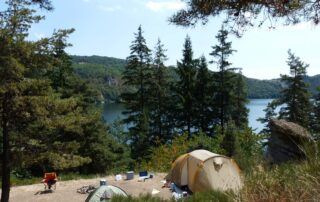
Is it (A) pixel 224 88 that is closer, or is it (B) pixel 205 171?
(B) pixel 205 171

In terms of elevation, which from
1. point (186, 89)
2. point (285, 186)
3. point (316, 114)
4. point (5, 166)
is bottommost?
point (5, 166)

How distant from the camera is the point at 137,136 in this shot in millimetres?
32688

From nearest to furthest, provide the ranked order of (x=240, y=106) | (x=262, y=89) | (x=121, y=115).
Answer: (x=240, y=106)
(x=121, y=115)
(x=262, y=89)

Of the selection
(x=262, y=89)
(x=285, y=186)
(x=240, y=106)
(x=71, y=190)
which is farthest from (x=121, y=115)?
(x=285, y=186)

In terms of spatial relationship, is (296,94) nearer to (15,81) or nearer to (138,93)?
(138,93)

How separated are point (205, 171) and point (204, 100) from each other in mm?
21392

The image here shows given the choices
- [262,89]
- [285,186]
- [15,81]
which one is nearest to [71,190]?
[15,81]

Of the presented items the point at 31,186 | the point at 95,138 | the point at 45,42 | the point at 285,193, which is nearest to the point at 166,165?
the point at 95,138

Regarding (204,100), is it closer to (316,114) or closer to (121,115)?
(316,114)

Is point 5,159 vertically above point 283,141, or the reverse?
point 283,141

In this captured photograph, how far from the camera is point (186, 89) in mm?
35656

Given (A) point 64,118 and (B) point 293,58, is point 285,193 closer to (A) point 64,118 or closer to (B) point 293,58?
(A) point 64,118

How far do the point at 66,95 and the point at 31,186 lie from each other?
11.1 m

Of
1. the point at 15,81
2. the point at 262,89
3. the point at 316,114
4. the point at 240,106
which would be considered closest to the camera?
the point at 15,81
